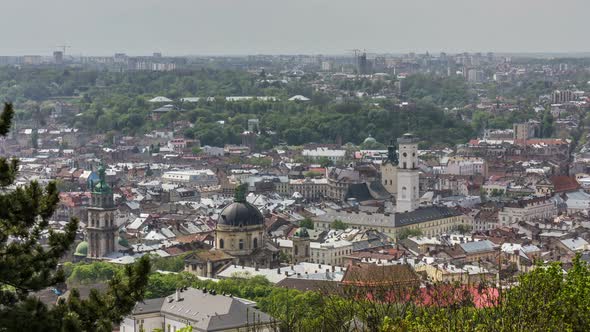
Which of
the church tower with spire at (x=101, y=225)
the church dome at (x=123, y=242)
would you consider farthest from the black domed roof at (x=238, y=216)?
the church dome at (x=123, y=242)

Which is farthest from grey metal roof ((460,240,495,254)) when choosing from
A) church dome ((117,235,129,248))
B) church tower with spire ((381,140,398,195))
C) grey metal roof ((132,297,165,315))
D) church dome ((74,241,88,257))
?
church tower with spire ((381,140,398,195))

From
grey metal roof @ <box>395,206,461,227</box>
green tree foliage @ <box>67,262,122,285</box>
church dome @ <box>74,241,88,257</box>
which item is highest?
green tree foliage @ <box>67,262,122,285</box>

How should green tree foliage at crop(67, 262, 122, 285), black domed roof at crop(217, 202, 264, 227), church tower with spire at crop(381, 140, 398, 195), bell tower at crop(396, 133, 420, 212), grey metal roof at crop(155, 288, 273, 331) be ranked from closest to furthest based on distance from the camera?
grey metal roof at crop(155, 288, 273, 331)
green tree foliage at crop(67, 262, 122, 285)
black domed roof at crop(217, 202, 264, 227)
bell tower at crop(396, 133, 420, 212)
church tower with spire at crop(381, 140, 398, 195)

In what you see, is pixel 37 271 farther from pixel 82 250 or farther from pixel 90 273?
pixel 82 250

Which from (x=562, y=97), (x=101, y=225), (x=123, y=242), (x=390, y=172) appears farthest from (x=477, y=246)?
(x=562, y=97)

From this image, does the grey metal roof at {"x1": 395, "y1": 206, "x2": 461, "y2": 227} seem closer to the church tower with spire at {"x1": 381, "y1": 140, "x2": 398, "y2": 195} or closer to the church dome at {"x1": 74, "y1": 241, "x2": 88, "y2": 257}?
the church tower with spire at {"x1": 381, "y1": 140, "x2": 398, "y2": 195}

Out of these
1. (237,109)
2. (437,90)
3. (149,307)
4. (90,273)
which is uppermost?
(149,307)

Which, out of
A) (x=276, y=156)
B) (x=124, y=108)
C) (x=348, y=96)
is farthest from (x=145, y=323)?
(x=348, y=96)
